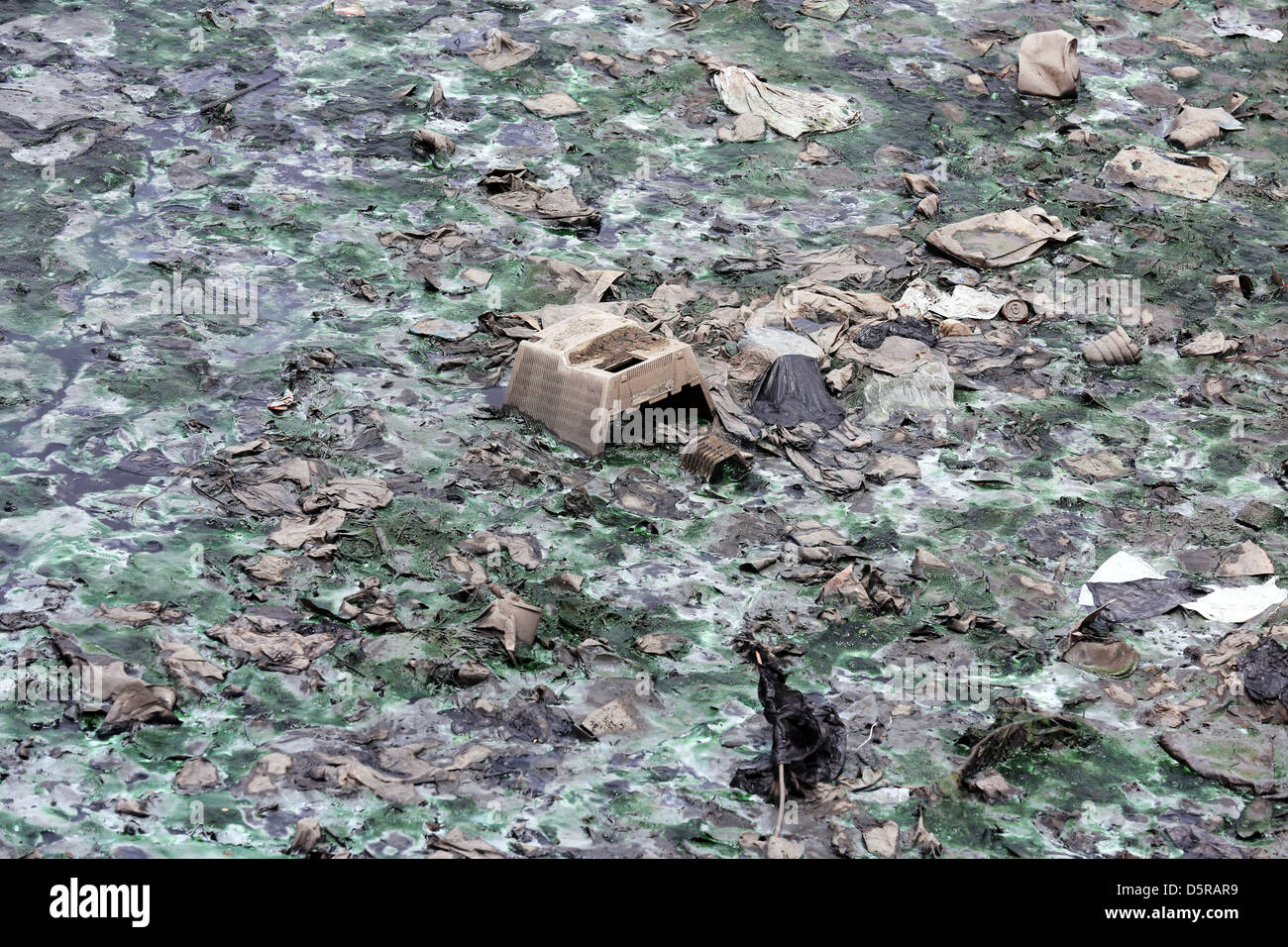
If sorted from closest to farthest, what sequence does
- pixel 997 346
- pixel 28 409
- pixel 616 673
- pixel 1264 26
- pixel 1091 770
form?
1. pixel 1091 770
2. pixel 616 673
3. pixel 28 409
4. pixel 997 346
5. pixel 1264 26

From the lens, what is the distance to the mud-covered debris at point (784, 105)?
11688 millimetres

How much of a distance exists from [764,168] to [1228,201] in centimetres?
382

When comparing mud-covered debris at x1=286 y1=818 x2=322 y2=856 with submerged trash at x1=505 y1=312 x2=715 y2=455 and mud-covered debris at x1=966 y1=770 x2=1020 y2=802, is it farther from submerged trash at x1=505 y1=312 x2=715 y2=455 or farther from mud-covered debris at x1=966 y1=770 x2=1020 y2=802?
submerged trash at x1=505 y1=312 x2=715 y2=455

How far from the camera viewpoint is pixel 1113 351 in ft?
29.6

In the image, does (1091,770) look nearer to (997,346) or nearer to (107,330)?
(997,346)

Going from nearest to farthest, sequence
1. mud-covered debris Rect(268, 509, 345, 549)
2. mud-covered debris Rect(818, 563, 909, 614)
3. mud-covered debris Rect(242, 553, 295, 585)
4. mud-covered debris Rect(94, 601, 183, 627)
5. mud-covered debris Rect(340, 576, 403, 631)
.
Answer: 1. mud-covered debris Rect(94, 601, 183, 627)
2. mud-covered debris Rect(340, 576, 403, 631)
3. mud-covered debris Rect(242, 553, 295, 585)
4. mud-covered debris Rect(818, 563, 909, 614)
5. mud-covered debris Rect(268, 509, 345, 549)

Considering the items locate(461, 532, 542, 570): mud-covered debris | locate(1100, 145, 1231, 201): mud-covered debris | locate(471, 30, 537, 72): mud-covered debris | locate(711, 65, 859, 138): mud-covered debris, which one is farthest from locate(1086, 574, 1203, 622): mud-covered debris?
locate(471, 30, 537, 72): mud-covered debris

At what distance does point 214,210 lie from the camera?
32.5 ft

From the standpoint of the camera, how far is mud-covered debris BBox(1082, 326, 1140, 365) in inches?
355

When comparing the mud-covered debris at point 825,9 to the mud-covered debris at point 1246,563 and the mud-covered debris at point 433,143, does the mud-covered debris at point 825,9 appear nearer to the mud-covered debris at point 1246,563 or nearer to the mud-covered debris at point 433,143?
the mud-covered debris at point 433,143

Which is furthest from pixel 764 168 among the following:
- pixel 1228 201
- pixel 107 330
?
pixel 107 330

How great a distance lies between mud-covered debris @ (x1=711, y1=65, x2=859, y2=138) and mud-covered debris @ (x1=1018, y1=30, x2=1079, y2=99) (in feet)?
5.86

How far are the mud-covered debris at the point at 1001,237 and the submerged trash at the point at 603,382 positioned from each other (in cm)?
300

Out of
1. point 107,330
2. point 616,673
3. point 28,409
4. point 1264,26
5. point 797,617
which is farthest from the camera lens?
point 1264,26
